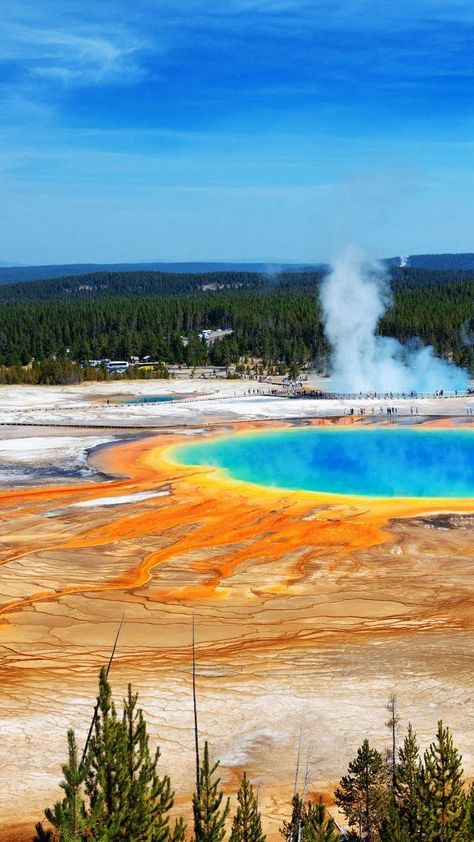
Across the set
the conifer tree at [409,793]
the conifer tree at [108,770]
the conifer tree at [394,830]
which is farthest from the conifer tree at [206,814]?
the conifer tree at [409,793]

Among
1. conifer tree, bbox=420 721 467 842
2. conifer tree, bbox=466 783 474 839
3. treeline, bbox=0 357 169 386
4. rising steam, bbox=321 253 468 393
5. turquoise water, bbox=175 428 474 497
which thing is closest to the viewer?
conifer tree, bbox=420 721 467 842

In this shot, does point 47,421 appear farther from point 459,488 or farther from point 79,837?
point 79,837

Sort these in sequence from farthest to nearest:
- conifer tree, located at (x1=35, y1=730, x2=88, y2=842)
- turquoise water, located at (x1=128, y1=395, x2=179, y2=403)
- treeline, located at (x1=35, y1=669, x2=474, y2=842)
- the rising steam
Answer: the rising steam
turquoise water, located at (x1=128, y1=395, x2=179, y2=403)
treeline, located at (x1=35, y1=669, x2=474, y2=842)
conifer tree, located at (x1=35, y1=730, x2=88, y2=842)

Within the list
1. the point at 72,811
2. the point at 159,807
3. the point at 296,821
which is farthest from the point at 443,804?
the point at 72,811

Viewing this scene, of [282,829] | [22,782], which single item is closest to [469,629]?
[282,829]

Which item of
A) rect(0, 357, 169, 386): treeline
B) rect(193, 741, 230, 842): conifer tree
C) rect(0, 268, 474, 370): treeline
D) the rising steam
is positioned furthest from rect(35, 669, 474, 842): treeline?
rect(0, 268, 474, 370): treeline

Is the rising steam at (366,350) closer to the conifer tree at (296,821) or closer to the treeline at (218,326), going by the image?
the treeline at (218,326)

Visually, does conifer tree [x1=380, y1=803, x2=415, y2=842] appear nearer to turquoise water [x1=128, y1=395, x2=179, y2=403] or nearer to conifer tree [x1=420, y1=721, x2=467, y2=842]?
conifer tree [x1=420, y1=721, x2=467, y2=842]
